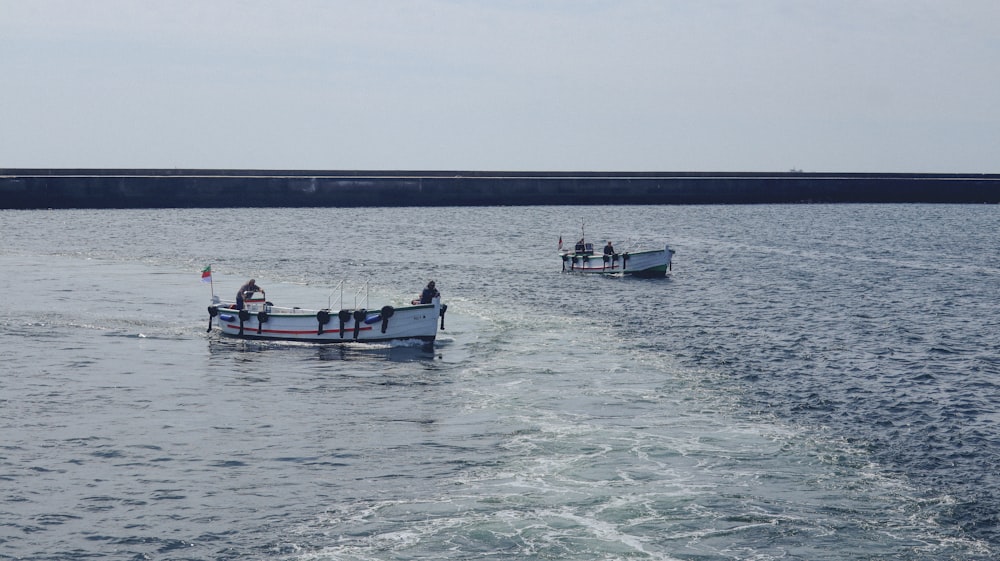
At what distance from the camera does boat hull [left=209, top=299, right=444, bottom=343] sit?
3438 centimetres

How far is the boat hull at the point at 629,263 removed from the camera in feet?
187

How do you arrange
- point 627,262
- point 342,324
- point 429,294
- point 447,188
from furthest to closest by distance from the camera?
1. point 447,188
2. point 627,262
3. point 429,294
4. point 342,324

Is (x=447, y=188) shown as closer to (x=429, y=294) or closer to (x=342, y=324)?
(x=429, y=294)

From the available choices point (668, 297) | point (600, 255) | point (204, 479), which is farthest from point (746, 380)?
point (600, 255)

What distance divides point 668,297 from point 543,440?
26.4m

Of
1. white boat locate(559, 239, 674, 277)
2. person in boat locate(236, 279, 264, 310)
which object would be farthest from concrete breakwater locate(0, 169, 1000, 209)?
person in boat locate(236, 279, 264, 310)

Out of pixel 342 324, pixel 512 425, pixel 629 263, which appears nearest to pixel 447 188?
pixel 629 263

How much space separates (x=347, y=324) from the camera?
3459 centimetres

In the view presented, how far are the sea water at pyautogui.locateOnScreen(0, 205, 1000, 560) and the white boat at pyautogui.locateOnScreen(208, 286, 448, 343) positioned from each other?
57cm

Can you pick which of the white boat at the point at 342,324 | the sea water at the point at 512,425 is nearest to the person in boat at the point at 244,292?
the white boat at the point at 342,324

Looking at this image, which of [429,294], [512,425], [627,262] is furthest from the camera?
[627,262]

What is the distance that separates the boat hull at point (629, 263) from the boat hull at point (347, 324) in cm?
→ 2343

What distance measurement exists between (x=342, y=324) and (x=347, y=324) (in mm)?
281

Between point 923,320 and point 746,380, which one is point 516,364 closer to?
point 746,380
